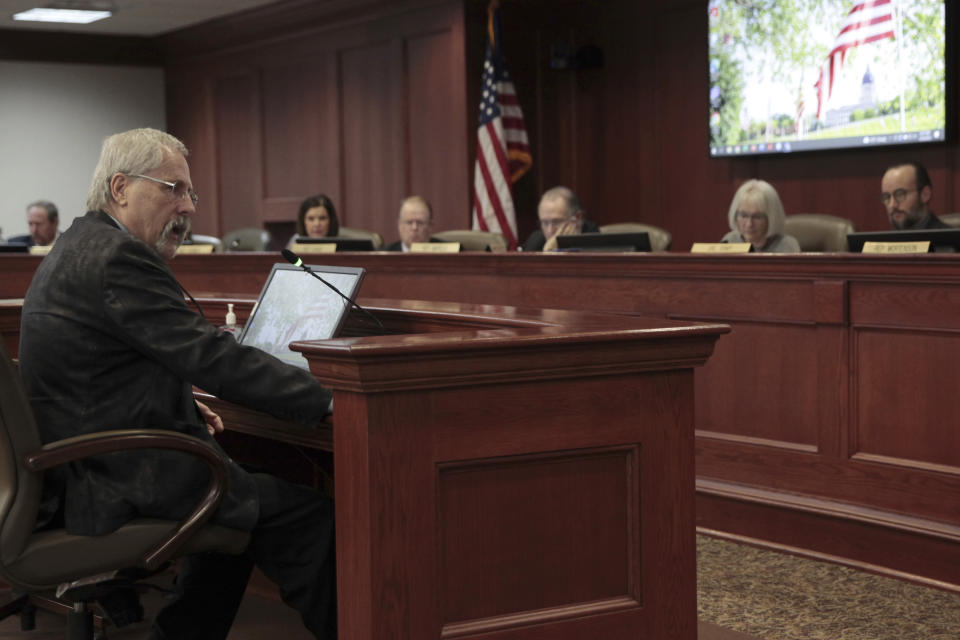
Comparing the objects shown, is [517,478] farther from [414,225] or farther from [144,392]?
[414,225]

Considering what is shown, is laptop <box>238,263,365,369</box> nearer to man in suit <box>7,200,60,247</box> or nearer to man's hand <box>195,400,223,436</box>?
man's hand <box>195,400,223,436</box>

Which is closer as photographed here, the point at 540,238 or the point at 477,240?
the point at 477,240

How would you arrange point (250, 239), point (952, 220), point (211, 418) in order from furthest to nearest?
point (250, 239) < point (952, 220) < point (211, 418)

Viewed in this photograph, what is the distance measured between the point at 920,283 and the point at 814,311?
356mm

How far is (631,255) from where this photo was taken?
425 cm

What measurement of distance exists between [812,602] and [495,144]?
473cm

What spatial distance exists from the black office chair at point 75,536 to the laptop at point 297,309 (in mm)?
478

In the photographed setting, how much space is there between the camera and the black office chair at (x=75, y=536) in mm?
2049

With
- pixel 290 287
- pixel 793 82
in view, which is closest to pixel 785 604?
pixel 290 287

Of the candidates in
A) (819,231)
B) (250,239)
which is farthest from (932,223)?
(250,239)

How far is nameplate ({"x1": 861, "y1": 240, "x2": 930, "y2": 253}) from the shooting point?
3790mm

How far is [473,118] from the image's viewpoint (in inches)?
308

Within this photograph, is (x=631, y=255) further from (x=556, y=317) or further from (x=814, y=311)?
(x=556, y=317)

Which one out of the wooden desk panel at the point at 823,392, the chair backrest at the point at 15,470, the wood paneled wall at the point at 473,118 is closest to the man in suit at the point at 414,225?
the wood paneled wall at the point at 473,118
